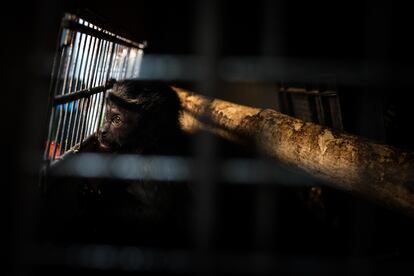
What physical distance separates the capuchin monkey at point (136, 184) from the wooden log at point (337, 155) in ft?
2.81

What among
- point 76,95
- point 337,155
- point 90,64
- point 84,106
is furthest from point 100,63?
point 337,155

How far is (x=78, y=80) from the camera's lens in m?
2.23

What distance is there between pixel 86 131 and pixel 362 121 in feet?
8.77

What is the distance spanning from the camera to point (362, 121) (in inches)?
120

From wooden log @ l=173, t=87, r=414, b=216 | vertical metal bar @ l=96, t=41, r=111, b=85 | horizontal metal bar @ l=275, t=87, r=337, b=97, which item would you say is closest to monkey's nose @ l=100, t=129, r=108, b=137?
vertical metal bar @ l=96, t=41, r=111, b=85

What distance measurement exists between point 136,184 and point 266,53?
162 cm

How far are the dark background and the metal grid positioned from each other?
0.49 feet

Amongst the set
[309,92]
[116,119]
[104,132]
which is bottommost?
[104,132]

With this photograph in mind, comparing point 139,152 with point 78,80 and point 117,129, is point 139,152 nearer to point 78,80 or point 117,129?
point 117,129

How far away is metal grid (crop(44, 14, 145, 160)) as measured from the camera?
5.05ft

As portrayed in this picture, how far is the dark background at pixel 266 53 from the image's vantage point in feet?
3.29

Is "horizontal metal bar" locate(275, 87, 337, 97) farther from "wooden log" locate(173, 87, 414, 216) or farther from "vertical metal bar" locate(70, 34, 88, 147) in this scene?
"vertical metal bar" locate(70, 34, 88, 147)

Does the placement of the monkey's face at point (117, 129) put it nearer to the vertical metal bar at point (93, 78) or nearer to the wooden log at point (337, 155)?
the vertical metal bar at point (93, 78)

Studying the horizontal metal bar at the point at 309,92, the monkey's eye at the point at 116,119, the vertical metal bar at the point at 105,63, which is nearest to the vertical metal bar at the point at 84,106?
the monkey's eye at the point at 116,119
